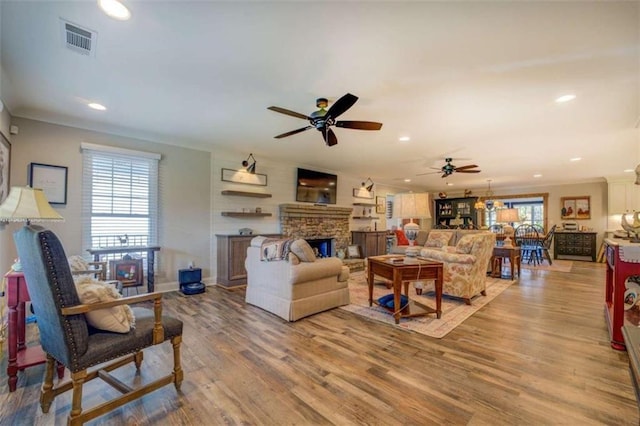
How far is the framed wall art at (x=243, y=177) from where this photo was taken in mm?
5478

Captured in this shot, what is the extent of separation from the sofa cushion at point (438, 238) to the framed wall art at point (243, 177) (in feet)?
12.2

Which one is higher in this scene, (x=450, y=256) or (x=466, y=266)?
(x=450, y=256)

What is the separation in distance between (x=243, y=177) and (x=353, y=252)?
3.38m

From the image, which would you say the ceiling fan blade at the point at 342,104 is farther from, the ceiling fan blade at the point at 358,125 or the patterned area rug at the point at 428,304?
the patterned area rug at the point at 428,304

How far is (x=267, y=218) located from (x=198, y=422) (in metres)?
4.62

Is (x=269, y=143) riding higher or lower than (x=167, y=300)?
higher

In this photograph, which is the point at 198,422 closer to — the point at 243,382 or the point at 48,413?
the point at 243,382

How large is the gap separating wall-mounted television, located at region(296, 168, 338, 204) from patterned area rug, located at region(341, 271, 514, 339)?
7.98 ft

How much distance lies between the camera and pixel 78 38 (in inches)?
83.4

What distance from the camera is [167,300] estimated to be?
420 cm

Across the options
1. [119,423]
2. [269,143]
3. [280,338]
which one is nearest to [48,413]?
[119,423]

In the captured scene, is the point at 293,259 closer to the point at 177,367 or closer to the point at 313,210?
the point at 177,367

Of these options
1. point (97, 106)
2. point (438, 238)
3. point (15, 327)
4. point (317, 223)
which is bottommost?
point (15, 327)

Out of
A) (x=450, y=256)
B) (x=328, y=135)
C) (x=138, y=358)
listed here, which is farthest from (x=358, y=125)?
(x=138, y=358)
